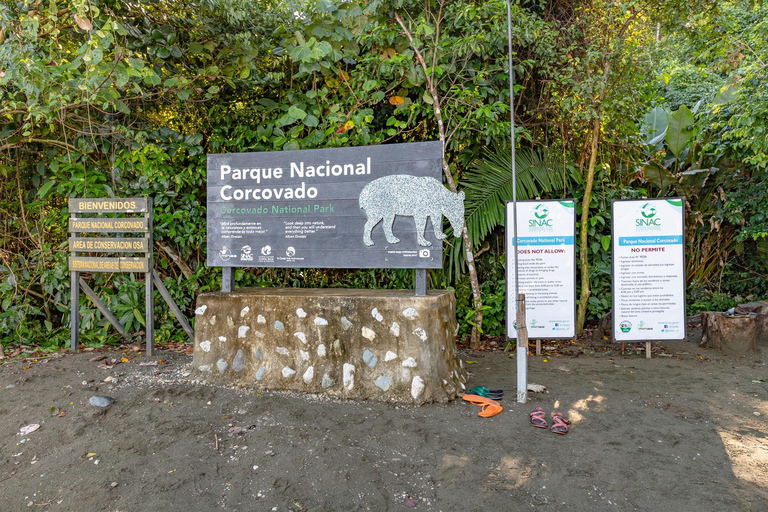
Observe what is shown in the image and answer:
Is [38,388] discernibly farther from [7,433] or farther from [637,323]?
[637,323]

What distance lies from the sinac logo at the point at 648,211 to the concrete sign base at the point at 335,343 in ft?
8.17

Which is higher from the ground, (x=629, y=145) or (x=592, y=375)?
(x=629, y=145)

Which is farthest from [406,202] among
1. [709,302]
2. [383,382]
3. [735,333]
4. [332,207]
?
[709,302]

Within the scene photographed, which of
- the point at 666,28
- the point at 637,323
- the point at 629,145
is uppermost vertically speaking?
the point at 666,28

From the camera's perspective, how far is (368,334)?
12.5ft

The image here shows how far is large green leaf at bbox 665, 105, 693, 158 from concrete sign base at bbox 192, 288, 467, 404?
4.32 m

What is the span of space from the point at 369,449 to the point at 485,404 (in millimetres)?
1034

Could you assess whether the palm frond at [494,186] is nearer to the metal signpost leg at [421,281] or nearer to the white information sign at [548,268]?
the white information sign at [548,268]

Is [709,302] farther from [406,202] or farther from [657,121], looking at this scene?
[406,202]

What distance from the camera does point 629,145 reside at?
5.88 meters

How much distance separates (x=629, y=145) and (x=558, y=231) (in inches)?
69.1

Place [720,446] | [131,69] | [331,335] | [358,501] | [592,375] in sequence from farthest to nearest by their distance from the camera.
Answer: [592,375] < [131,69] < [331,335] < [720,446] < [358,501]

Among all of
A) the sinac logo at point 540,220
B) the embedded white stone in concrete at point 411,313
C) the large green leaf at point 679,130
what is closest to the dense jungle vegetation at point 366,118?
the large green leaf at point 679,130

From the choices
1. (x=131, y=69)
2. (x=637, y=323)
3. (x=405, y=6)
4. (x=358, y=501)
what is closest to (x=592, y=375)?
(x=637, y=323)
